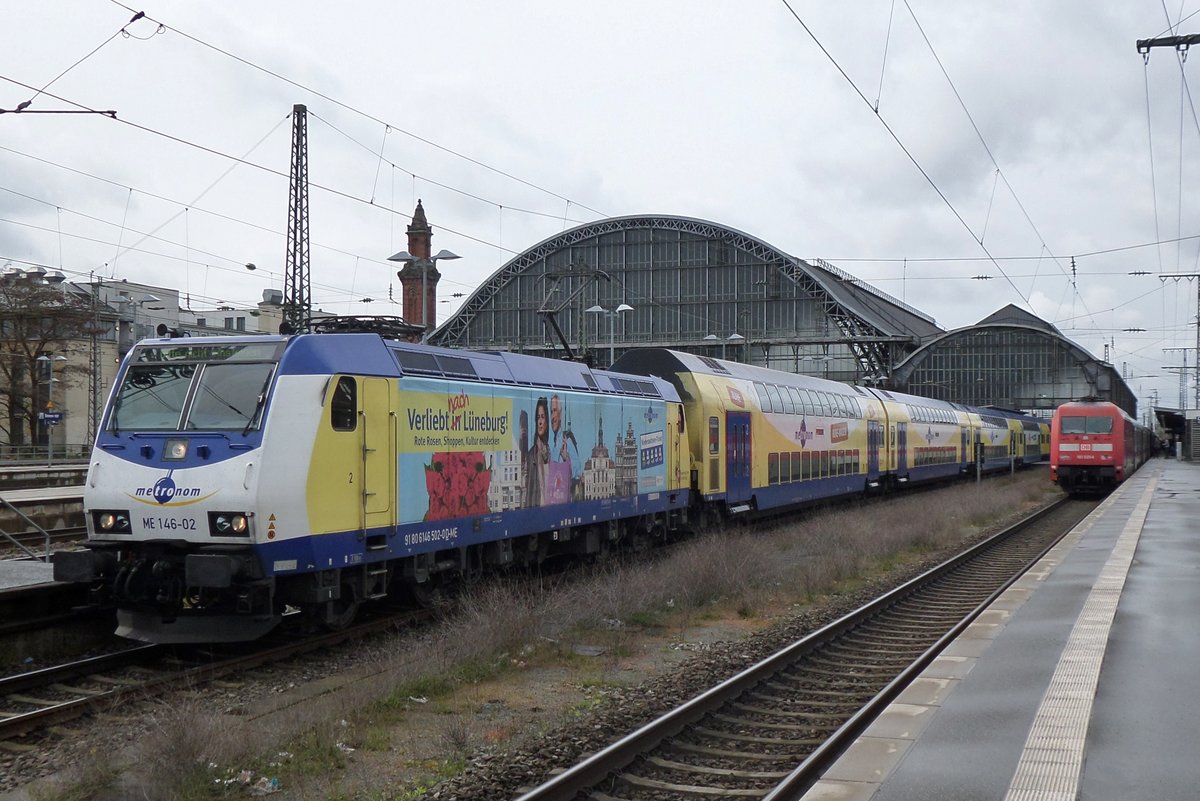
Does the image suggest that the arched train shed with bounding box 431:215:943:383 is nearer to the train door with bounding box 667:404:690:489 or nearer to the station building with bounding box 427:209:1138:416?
the station building with bounding box 427:209:1138:416

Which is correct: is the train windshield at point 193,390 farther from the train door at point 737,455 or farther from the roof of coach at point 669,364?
the train door at point 737,455

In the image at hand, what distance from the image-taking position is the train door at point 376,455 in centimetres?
1199

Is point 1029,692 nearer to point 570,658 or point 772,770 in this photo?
point 772,770

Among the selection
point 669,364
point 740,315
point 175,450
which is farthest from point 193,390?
point 740,315

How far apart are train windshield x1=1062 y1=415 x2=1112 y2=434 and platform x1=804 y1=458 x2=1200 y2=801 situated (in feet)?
86.2

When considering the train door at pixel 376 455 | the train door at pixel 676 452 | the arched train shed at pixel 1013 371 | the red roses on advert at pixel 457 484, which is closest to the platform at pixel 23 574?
the train door at pixel 376 455

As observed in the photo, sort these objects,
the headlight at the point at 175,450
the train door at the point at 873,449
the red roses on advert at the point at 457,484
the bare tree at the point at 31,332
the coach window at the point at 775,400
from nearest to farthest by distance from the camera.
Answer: the headlight at the point at 175,450 < the red roses on advert at the point at 457,484 < the coach window at the point at 775,400 < the train door at the point at 873,449 < the bare tree at the point at 31,332

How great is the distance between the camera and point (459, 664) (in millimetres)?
10875

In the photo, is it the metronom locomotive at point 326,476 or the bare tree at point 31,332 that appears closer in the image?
the metronom locomotive at point 326,476

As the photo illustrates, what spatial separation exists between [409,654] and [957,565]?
1299cm

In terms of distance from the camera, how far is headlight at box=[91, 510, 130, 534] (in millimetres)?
11164

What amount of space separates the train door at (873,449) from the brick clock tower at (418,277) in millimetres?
29447

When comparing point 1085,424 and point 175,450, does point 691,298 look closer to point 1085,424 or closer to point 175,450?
point 1085,424

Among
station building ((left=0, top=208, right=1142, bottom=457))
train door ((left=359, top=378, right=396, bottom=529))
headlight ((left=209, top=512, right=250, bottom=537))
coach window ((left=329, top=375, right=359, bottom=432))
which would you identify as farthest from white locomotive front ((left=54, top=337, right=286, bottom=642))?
station building ((left=0, top=208, right=1142, bottom=457))
